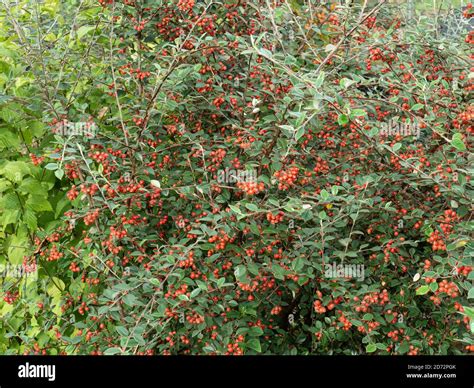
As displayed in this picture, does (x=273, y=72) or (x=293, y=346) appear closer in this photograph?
(x=273, y=72)

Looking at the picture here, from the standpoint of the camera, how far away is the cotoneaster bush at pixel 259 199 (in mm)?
2768

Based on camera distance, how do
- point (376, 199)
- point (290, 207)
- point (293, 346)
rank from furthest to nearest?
point (293, 346), point (376, 199), point (290, 207)

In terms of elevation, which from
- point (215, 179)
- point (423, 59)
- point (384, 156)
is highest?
point (423, 59)

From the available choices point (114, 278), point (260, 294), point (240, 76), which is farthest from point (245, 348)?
point (240, 76)

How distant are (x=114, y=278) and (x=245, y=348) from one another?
68 centimetres

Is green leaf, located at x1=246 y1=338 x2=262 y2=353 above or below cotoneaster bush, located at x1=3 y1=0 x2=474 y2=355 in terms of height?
below

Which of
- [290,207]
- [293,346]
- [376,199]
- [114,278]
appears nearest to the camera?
[290,207]

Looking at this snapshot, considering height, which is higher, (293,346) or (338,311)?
(338,311)

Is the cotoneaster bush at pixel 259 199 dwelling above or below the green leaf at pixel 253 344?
above

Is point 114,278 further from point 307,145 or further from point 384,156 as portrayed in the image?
point 384,156

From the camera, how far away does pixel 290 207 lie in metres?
2.56

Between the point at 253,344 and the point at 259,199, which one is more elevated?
the point at 259,199

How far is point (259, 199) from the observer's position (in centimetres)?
295

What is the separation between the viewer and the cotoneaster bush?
2768 mm
